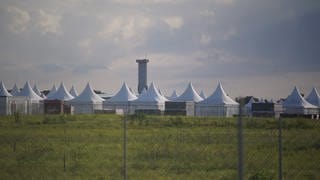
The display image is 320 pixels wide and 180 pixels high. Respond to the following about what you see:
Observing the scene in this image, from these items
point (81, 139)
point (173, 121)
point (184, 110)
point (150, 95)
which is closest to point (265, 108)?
point (184, 110)

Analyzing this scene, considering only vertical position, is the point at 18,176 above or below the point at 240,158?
below

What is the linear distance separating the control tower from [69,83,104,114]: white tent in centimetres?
3597

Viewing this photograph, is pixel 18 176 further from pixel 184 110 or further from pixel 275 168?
pixel 184 110

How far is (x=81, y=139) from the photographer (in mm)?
20375

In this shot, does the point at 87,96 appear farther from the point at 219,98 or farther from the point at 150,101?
the point at 219,98

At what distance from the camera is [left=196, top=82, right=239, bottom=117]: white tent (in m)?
55.5

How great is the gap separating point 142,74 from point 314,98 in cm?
4727

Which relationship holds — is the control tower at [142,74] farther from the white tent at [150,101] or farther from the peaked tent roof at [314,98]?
the peaked tent roof at [314,98]

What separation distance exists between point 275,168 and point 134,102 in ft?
153

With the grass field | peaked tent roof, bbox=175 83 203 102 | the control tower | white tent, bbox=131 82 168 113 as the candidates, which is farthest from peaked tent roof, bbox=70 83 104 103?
the grass field

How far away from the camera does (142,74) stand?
341 ft

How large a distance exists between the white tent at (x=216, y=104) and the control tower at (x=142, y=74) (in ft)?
139

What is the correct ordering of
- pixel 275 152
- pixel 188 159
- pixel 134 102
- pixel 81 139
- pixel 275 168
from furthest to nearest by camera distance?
pixel 134 102 → pixel 81 139 → pixel 275 152 → pixel 188 159 → pixel 275 168

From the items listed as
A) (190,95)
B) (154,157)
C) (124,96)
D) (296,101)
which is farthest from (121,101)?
(154,157)
